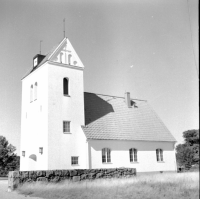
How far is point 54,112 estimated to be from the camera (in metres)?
23.3

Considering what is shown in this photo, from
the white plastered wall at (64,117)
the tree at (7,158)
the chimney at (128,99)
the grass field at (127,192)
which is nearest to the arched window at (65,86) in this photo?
the white plastered wall at (64,117)

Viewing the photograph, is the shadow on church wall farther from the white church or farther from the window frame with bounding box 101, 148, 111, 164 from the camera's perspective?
the window frame with bounding box 101, 148, 111, 164

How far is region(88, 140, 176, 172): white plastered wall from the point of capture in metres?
23.9

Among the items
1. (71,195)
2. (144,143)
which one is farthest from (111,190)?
(144,143)

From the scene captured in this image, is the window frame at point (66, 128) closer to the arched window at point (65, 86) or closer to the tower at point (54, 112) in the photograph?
the tower at point (54, 112)

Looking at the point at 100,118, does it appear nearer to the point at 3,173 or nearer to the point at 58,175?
the point at 58,175

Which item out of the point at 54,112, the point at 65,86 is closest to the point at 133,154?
the point at 54,112

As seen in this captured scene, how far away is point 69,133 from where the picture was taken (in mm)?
23734

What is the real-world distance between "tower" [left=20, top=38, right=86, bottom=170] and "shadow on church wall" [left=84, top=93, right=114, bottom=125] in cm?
169

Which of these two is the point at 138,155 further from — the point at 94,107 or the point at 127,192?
the point at 127,192

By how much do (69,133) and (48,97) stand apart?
3636 mm

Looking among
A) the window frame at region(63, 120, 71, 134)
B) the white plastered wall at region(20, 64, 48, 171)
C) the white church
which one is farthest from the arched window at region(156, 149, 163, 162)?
the white plastered wall at region(20, 64, 48, 171)

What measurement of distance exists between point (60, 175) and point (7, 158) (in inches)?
1243

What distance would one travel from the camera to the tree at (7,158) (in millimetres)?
44406
